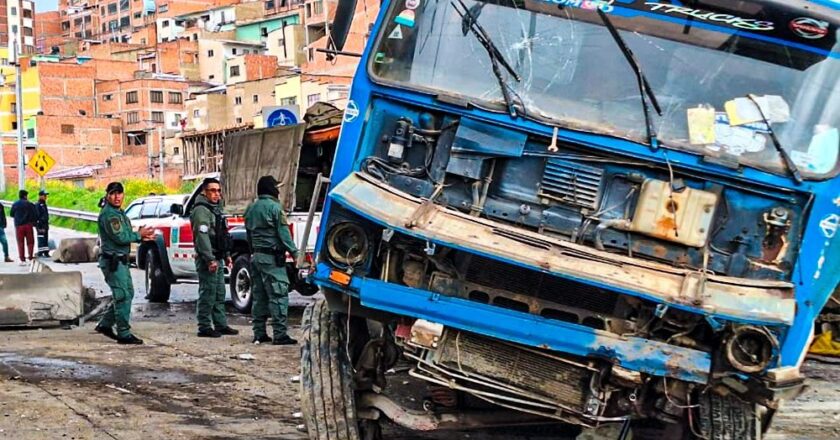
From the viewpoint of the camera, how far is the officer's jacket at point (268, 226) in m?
11.5

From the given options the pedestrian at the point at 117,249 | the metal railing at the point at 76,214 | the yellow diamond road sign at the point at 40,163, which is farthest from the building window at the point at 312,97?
the pedestrian at the point at 117,249

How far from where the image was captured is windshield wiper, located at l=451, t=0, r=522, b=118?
589 cm

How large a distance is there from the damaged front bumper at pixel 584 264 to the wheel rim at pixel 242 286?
957cm

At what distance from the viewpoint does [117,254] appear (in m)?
11.3

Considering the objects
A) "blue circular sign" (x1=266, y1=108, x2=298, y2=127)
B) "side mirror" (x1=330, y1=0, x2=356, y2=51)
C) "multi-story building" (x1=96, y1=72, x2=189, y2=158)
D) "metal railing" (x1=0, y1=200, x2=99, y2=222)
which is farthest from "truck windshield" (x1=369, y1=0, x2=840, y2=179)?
"multi-story building" (x1=96, y1=72, x2=189, y2=158)

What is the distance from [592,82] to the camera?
589cm

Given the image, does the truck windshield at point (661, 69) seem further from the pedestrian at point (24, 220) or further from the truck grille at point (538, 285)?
the pedestrian at point (24, 220)

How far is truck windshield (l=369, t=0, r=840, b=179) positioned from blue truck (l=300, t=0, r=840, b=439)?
0.03ft

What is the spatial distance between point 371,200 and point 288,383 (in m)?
4.14

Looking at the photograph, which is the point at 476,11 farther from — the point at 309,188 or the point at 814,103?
the point at 309,188

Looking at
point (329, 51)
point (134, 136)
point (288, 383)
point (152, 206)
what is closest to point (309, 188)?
point (152, 206)

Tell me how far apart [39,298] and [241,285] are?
3.11 m

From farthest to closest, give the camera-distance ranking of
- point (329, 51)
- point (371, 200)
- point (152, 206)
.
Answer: point (152, 206)
point (329, 51)
point (371, 200)

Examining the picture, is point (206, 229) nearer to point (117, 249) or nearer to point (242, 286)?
point (117, 249)
